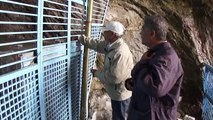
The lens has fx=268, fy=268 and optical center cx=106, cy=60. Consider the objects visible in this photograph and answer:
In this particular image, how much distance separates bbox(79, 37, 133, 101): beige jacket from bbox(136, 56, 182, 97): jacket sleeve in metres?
0.99

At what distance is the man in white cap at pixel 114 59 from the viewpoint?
3.22 m

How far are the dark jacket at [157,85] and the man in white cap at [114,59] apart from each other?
80cm

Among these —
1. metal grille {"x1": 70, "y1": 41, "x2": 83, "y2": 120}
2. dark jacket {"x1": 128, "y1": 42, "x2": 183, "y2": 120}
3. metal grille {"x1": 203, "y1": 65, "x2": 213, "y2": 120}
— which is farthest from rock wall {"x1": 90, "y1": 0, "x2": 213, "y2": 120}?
dark jacket {"x1": 128, "y1": 42, "x2": 183, "y2": 120}

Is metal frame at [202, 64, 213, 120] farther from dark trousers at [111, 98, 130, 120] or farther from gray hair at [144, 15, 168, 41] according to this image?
gray hair at [144, 15, 168, 41]

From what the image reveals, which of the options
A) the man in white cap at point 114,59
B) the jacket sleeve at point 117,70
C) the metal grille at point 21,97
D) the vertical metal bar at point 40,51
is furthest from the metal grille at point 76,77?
the metal grille at point 21,97

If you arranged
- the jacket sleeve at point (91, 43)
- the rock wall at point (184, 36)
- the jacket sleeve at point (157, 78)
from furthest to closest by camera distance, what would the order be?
the rock wall at point (184, 36), the jacket sleeve at point (91, 43), the jacket sleeve at point (157, 78)

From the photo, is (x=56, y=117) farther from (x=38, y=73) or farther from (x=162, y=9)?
(x=162, y=9)

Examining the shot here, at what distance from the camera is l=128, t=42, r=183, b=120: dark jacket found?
7.15ft

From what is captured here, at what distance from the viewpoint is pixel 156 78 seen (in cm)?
217

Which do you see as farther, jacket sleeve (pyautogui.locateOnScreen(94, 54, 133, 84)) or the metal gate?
jacket sleeve (pyautogui.locateOnScreen(94, 54, 133, 84))

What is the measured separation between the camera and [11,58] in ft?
6.74

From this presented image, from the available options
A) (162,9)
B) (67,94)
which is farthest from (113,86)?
(162,9)

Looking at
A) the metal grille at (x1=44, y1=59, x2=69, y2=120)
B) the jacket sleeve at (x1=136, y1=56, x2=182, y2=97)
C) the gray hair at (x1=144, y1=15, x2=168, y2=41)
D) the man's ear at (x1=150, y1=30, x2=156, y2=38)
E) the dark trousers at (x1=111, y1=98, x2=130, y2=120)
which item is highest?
the gray hair at (x1=144, y1=15, x2=168, y2=41)

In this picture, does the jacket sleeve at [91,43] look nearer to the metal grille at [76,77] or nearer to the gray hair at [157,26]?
the metal grille at [76,77]
